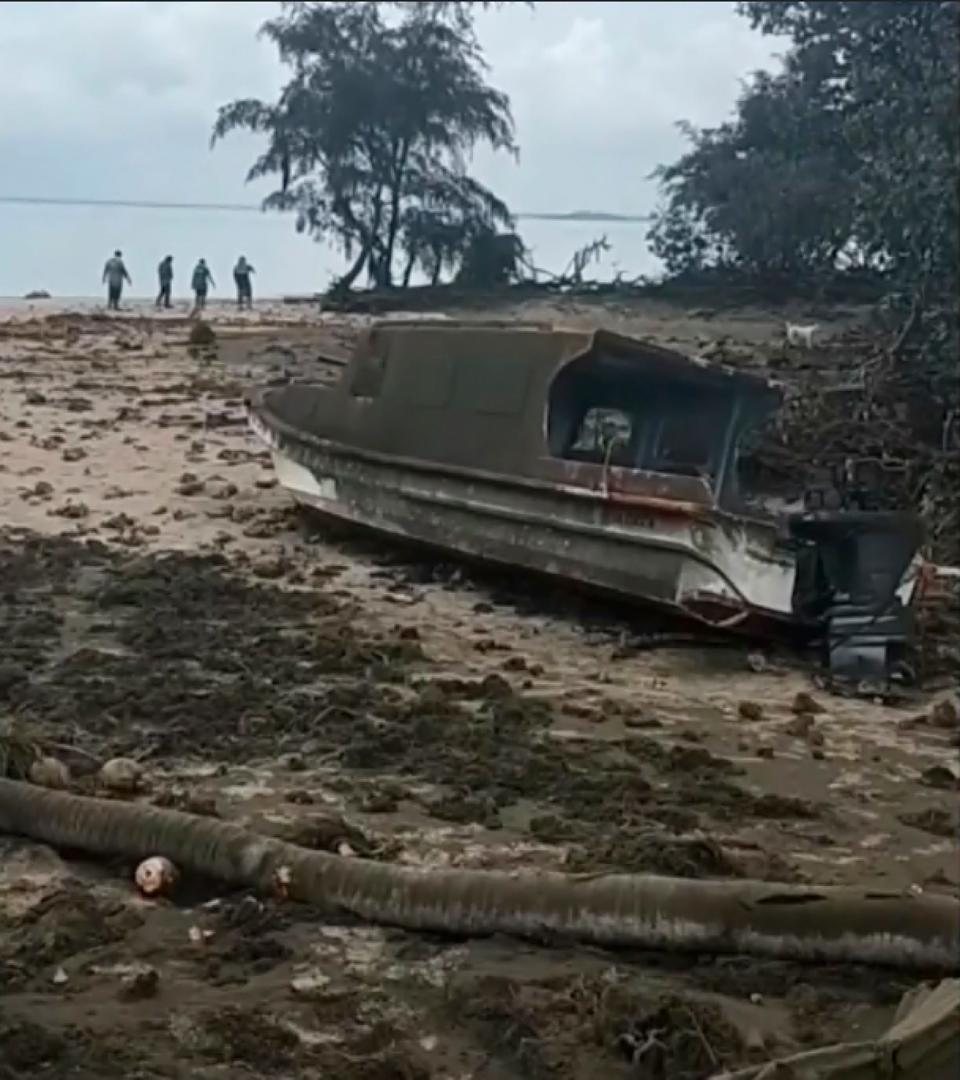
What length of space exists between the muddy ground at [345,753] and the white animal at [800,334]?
0.05 metres

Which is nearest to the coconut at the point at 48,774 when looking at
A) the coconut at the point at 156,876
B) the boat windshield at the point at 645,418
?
the coconut at the point at 156,876

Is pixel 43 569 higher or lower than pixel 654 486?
lower

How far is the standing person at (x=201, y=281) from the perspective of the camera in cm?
229

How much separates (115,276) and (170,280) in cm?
29

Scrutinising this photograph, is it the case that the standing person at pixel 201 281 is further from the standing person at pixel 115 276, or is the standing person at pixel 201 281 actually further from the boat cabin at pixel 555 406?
the boat cabin at pixel 555 406

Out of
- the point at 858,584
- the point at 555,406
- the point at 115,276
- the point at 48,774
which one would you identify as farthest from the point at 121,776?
the point at 555,406

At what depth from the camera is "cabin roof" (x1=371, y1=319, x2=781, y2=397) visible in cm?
370

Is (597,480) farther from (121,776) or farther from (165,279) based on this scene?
(121,776)

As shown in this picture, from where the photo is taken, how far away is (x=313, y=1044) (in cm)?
171

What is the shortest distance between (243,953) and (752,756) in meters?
1.15

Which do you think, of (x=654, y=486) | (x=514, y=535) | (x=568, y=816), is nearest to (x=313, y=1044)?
(x=568, y=816)

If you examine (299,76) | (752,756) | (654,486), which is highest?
(299,76)

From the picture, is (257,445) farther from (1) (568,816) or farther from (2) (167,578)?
(1) (568,816)

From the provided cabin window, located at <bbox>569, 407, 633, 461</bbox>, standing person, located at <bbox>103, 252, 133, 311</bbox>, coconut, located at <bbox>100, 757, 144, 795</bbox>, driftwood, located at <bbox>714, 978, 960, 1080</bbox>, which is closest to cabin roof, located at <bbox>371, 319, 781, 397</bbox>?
cabin window, located at <bbox>569, 407, 633, 461</bbox>
